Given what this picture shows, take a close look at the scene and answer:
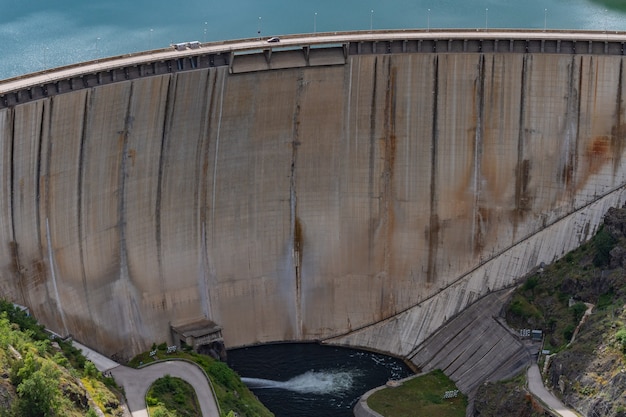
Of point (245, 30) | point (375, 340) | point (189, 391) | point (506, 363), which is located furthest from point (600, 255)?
point (245, 30)

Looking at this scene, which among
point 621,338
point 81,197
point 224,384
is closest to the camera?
point 621,338

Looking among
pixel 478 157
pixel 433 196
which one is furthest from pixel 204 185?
pixel 478 157

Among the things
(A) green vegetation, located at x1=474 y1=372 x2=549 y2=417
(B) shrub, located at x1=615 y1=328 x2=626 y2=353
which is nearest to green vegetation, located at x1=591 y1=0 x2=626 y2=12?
(A) green vegetation, located at x1=474 y1=372 x2=549 y2=417

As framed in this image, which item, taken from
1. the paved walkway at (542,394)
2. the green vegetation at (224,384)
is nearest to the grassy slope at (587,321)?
the paved walkway at (542,394)

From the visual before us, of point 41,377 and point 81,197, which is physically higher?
point 81,197

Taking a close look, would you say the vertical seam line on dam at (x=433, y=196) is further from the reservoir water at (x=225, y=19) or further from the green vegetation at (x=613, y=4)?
the green vegetation at (x=613, y=4)

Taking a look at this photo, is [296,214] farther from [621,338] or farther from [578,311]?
[621,338]
